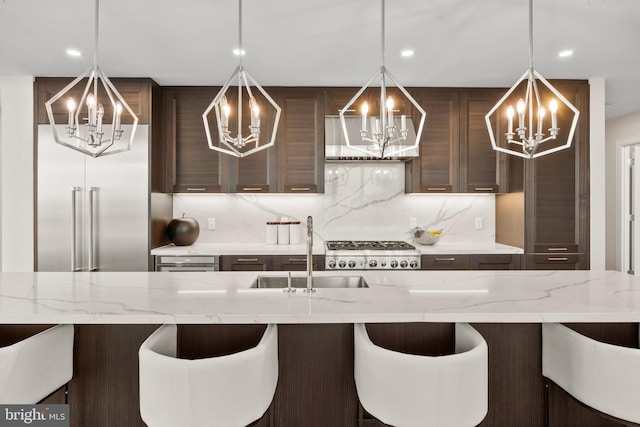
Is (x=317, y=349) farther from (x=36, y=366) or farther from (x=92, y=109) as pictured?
(x=92, y=109)

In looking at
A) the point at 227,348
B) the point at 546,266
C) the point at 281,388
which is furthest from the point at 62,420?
the point at 546,266

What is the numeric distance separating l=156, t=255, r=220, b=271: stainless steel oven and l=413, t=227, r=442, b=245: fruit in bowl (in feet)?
6.39

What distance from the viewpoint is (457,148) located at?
12.9 ft

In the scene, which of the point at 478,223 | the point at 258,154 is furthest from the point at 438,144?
the point at 258,154

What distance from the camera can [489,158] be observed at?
394cm

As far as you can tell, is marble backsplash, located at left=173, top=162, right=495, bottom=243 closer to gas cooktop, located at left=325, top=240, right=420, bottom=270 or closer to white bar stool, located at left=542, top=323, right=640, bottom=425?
gas cooktop, located at left=325, top=240, right=420, bottom=270

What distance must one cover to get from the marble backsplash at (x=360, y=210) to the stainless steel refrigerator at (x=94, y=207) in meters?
0.82

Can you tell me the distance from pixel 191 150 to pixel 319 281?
2267 mm

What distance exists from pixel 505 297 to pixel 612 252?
202 inches

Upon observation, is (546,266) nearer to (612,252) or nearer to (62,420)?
(612,252)

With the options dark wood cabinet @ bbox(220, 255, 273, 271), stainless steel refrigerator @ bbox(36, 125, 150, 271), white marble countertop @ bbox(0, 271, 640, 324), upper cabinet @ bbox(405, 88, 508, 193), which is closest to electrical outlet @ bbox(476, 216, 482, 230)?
upper cabinet @ bbox(405, 88, 508, 193)

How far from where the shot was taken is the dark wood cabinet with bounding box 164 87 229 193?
391 cm

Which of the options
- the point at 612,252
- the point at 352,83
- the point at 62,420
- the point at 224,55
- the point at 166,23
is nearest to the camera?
the point at 62,420

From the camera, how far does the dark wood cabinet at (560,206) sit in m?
3.62
